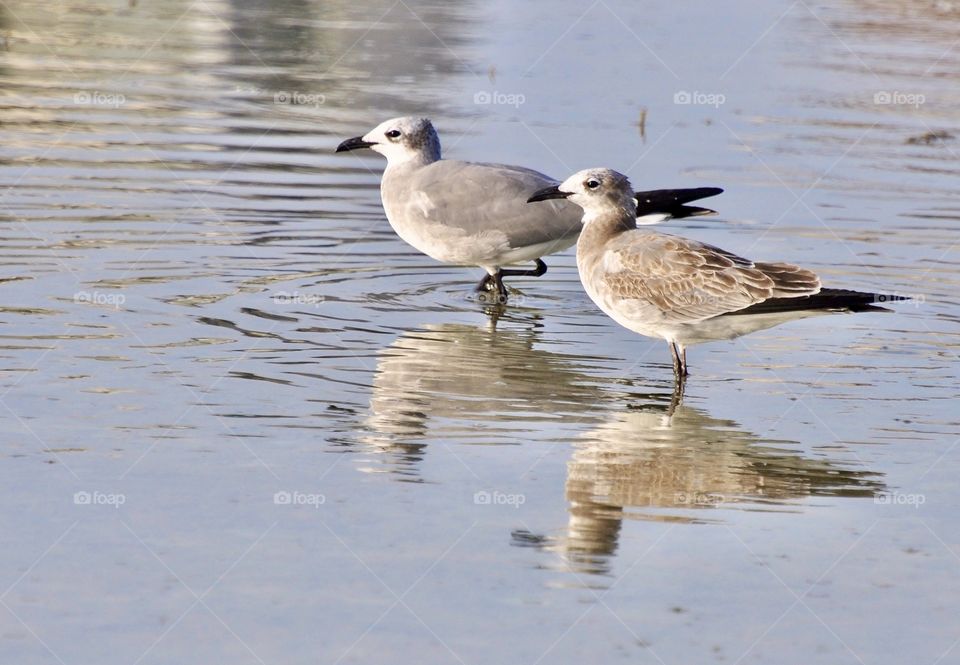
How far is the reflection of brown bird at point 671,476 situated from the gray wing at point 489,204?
3.10 meters

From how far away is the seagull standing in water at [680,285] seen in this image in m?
8.68

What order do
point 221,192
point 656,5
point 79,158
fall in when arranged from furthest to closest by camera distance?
point 656,5 → point 79,158 → point 221,192

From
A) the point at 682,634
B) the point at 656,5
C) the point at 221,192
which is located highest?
the point at 656,5

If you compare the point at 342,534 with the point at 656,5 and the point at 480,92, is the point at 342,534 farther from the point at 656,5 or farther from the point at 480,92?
the point at 656,5

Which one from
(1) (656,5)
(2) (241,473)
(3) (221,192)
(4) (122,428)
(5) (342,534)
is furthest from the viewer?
(1) (656,5)

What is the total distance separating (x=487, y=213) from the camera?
1127 cm

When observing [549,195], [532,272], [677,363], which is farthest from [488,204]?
[677,363]

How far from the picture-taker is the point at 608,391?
896cm

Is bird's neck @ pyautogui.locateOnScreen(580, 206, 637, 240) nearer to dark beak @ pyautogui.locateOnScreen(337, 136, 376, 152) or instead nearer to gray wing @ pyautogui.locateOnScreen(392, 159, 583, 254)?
gray wing @ pyautogui.locateOnScreen(392, 159, 583, 254)

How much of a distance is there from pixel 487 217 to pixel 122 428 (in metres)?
4.13

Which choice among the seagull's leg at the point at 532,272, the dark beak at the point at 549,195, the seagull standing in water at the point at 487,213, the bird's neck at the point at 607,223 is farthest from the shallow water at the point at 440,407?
the dark beak at the point at 549,195

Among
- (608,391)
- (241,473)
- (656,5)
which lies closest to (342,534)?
(241,473)

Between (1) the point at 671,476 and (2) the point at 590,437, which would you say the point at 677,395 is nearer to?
(2) the point at 590,437

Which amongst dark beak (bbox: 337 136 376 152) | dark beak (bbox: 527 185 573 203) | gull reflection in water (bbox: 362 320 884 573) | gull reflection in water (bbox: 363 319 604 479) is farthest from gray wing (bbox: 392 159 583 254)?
gull reflection in water (bbox: 362 320 884 573)
